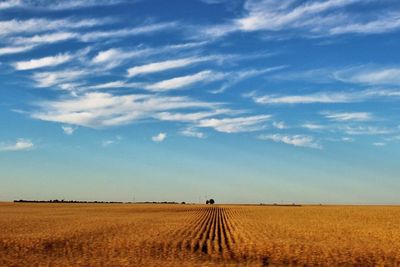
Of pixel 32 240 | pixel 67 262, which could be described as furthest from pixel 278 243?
pixel 32 240

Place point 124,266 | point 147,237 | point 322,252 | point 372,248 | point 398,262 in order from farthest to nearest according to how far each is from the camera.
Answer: point 147,237 → point 372,248 → point 322,252 → point 398,262 → point 124,266

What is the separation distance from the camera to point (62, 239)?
30.4m

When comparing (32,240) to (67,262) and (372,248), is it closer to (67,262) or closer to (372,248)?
(67,262)

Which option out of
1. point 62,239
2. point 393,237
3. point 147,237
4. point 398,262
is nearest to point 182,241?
point 147,237

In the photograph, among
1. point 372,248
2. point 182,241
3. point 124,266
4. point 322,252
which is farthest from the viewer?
point 182,241

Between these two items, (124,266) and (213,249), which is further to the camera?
(213,249)

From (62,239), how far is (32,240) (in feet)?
5.64

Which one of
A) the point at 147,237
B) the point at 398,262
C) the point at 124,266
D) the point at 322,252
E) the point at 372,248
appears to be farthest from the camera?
the point at 147,237

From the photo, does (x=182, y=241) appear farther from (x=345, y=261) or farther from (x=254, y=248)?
(x=345, y=261)

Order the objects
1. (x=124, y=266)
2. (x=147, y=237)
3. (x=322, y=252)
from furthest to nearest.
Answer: (x=147, y=237), (x=322, y=252), (x=124, y=266)

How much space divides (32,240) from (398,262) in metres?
20.2

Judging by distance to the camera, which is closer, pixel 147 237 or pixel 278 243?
pixel 278 243

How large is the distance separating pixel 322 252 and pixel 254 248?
3.35m

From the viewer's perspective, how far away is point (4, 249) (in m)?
26.0
